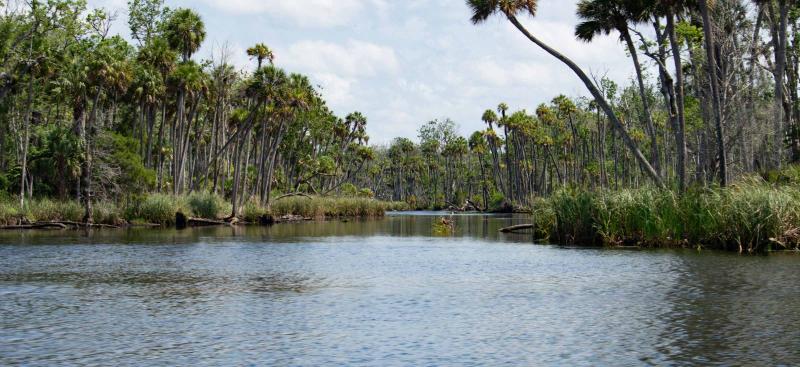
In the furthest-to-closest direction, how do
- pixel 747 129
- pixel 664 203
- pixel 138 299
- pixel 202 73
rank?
pixel 202 73, pixel 747 129, pixel 664 203, pixel 138 299

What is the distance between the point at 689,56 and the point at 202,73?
133ft

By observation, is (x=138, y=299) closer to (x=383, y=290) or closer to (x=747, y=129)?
(x=383, y=290)

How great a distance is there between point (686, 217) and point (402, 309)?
1910 centimetres

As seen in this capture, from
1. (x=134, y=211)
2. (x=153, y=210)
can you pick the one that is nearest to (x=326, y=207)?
(x=153, y=210)

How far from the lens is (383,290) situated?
21656mm

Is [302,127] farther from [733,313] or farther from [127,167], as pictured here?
[733,313]

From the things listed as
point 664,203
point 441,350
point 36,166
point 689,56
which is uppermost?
point 689,56

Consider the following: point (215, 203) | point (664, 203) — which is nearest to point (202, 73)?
point (215, 203)

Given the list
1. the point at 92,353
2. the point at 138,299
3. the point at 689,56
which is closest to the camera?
the point at 92,353

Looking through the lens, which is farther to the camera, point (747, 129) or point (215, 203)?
point (215, 203)

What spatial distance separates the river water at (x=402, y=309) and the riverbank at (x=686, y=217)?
6.09ft

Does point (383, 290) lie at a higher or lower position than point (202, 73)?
lower

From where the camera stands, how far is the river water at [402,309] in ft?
43.2

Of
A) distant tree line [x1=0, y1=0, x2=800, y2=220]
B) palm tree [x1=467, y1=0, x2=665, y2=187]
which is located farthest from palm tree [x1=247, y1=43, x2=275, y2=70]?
palm tree [x1=467, y1=0, x2=665, y2=187]
